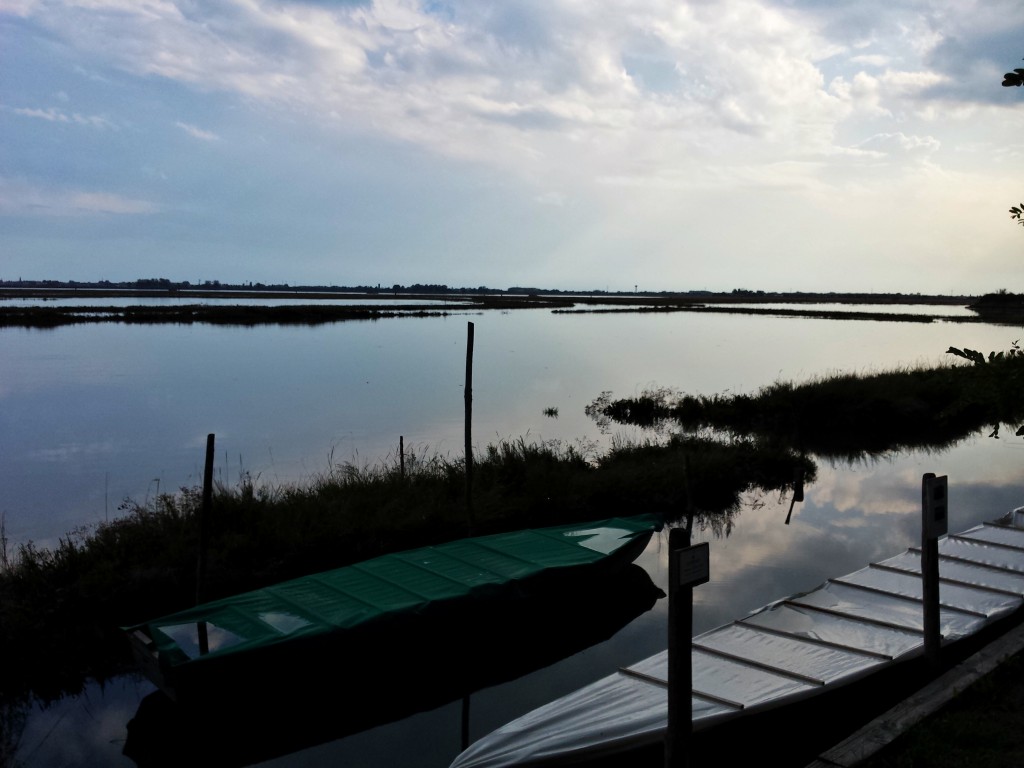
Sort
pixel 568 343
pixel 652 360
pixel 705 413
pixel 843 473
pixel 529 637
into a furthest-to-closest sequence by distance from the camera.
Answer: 1. pixel 568 343
2. pixel 652 360
3. pixel 705 413
4. pixel 843 473
5. pixel 529 637

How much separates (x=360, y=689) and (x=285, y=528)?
389cm

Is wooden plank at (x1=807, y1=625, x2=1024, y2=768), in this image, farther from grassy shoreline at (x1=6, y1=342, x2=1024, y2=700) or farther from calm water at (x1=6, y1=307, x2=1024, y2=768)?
calm water at (x1=6, y1=307, x2=1024, y2=768)

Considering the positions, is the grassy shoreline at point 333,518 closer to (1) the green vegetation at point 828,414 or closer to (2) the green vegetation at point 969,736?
(1) the green vegetation at point 828,414

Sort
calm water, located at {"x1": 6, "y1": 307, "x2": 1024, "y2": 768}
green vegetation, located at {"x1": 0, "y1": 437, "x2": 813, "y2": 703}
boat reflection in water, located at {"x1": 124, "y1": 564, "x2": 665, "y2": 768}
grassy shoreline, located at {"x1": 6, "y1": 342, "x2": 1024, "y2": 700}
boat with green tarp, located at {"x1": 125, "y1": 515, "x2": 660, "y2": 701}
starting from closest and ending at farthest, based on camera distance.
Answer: boat with green tarp, located at {"x1": 125, "y1": 515, "x2": 660, "y2": 701} → boat reflection in water, located at {"x1": 124, "y1": 564, "x2": 665, "y2": 768} → calm water, located at {"x1": 6, "y1": 307, "x2": 1024, "y2": 768} → grassy shoreline, located at {"x1": 6, "y1": 342, "x2": 1024, "y2": 700} → green vegetation, located at {"x1": 0, "y1": 437, "x2": 813, "y2": 703}

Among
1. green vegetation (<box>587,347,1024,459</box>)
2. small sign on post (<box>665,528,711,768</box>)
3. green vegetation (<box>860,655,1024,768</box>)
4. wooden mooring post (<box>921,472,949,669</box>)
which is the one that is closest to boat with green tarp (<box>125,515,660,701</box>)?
small sign on post (<box>665,528,711,768</box>)

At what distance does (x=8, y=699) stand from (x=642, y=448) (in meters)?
13.0

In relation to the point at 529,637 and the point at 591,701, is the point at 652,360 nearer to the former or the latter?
the point at 529,637

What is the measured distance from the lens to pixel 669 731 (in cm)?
509

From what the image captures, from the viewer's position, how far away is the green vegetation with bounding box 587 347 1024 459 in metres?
23.6

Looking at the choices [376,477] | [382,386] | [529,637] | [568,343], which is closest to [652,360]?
[568,343]

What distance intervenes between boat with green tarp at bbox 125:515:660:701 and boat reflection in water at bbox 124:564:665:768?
0.04 meters

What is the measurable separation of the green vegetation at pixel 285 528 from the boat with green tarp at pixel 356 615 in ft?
6.81

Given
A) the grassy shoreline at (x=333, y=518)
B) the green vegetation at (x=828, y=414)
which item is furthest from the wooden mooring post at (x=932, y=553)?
the green vegetation at (x=828, y=414)

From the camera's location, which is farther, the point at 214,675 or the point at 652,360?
the point at 652,360
